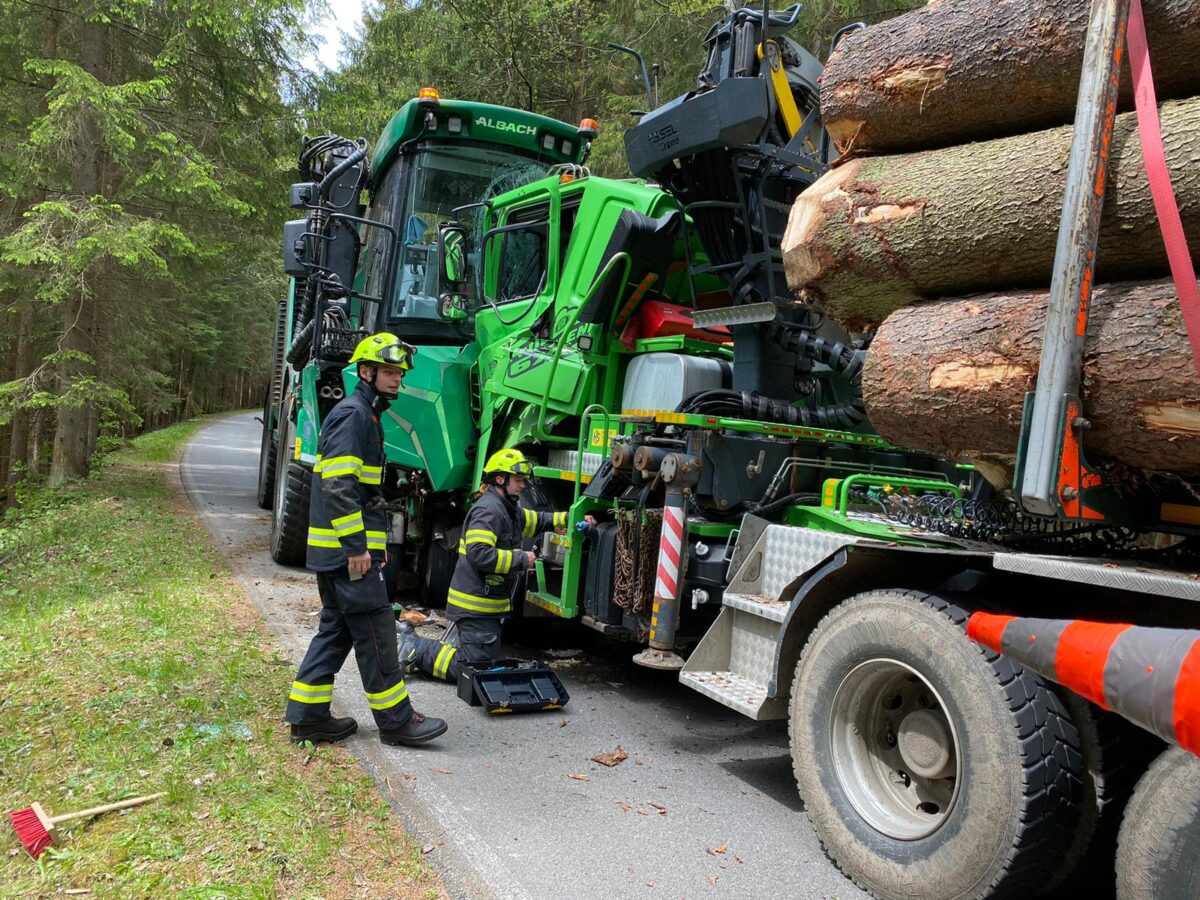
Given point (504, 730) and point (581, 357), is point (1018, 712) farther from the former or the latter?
point (581, 357)

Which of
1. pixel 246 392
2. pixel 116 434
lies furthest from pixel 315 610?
pixel 246 392

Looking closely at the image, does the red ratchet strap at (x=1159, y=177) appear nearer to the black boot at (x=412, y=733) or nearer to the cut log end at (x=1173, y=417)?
the cut log end at (x=1173, y=417)

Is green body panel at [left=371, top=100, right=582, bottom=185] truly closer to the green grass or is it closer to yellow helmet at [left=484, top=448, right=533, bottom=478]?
yellow helmet at [left=484, top=448, right=533, bottom=478]

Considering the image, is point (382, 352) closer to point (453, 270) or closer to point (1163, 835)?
point (453, 270)

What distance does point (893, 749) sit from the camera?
3.21 m

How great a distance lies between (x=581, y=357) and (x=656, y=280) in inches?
25.7

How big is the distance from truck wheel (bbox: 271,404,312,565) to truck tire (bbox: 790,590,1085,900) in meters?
5.66

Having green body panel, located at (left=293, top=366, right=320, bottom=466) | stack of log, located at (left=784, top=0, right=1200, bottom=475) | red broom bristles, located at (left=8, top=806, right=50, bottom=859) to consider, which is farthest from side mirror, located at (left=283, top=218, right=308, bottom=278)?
stack of log, located at (left=784, top=0, right=1200, bottom=475)

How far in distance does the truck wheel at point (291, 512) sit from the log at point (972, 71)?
599 centimetres

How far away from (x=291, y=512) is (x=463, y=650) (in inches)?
143

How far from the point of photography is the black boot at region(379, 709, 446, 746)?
13.6 feet

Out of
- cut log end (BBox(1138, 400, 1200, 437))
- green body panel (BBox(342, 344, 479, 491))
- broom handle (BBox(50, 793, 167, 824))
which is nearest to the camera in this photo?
cut log end (BBox(1138, 400, 1200, 437))

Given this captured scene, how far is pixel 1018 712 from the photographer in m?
2.61

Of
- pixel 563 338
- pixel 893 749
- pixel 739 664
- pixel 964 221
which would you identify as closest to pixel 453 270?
pixel 563 338
